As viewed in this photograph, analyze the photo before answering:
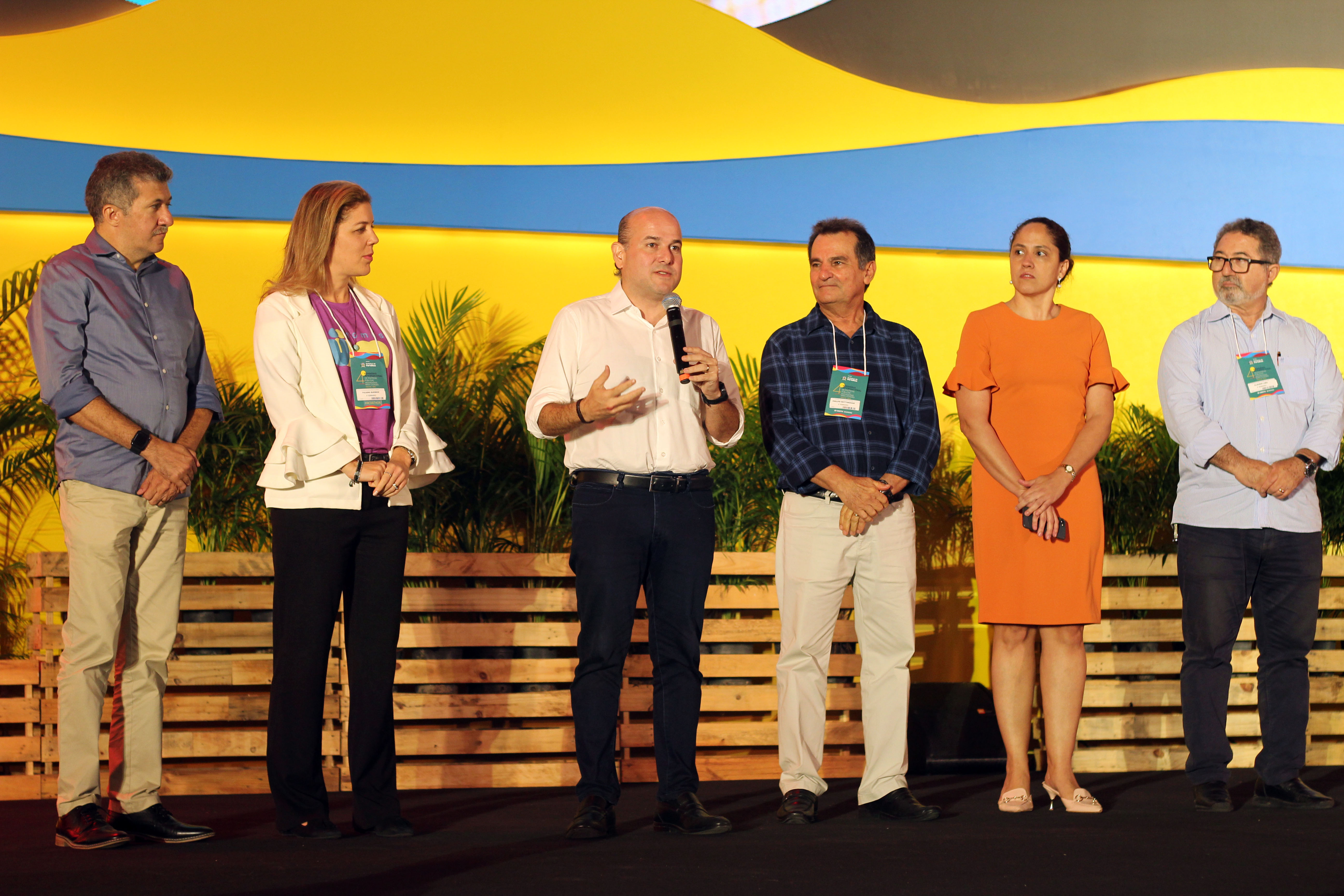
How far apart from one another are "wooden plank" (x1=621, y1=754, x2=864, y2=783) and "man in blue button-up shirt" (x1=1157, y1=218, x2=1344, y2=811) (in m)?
1.09

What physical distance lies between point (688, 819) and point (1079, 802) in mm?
1146

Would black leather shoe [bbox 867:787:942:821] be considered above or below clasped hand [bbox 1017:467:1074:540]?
below

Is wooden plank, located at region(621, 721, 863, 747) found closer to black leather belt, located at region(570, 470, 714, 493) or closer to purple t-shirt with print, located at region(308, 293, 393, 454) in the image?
black leather belt, located at region(570, 470, 714, 493)

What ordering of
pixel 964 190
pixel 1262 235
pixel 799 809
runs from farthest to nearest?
pixel 964 190 → pixel 1262 235 → pixel 799 809

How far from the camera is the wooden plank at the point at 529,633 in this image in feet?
12.7

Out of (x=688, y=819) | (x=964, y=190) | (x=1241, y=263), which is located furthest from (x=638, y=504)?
(x=964, y=190)

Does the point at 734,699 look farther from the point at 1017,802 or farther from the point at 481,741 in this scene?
the point at 1017,802

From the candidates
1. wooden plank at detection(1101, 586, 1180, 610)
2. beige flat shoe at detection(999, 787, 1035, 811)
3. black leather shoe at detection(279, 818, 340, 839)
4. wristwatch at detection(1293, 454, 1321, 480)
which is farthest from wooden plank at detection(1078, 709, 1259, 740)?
black leather shoe at detection(279, 818, 340, 839)

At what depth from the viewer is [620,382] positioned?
2.97m

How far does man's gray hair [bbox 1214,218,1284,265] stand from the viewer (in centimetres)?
355

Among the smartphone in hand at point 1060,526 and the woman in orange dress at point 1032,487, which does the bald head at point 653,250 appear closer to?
the woman in orange dress at point 1032,487

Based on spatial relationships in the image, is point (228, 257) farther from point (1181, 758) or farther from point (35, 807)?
point (1181, 758)

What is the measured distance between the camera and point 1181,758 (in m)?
4.25

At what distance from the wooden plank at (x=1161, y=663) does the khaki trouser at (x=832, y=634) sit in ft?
4.51
